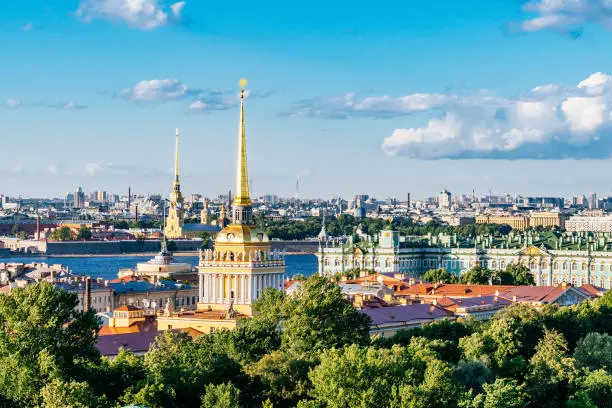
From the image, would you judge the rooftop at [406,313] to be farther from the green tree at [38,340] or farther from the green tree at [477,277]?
the green tree at [477,277]

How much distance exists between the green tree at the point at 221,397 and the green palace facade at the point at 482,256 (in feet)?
172

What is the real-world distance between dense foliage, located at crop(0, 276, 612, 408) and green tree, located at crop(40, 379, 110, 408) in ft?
0.07

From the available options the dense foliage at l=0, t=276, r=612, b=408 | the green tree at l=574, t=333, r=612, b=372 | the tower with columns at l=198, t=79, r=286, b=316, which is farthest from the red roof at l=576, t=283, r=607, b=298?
the tower with columns at l=198, t=79, r=286, b=316

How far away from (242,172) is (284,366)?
11.3 m

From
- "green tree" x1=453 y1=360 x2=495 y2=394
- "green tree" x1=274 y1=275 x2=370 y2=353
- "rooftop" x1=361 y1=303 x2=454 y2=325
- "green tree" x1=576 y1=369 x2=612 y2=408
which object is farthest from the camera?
"rooftop" x1=361 y1=303 x2=454 y2=325

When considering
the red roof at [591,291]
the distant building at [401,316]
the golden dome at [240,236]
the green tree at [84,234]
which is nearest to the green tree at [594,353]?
the distant building at [401,316]

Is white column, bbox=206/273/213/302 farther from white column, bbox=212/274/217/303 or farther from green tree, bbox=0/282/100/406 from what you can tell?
green tree, bbox=0/282/100/406

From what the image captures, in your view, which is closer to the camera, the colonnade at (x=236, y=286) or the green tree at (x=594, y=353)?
the green tree at (x=594, y=353)

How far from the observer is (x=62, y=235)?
538ft

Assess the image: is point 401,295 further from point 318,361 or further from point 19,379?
point 19,379

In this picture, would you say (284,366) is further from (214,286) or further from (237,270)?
(214,286)

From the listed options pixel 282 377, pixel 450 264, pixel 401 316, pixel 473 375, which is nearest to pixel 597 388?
pixel 473 375

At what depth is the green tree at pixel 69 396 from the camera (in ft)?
68.9

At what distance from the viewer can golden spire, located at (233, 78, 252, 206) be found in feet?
116
